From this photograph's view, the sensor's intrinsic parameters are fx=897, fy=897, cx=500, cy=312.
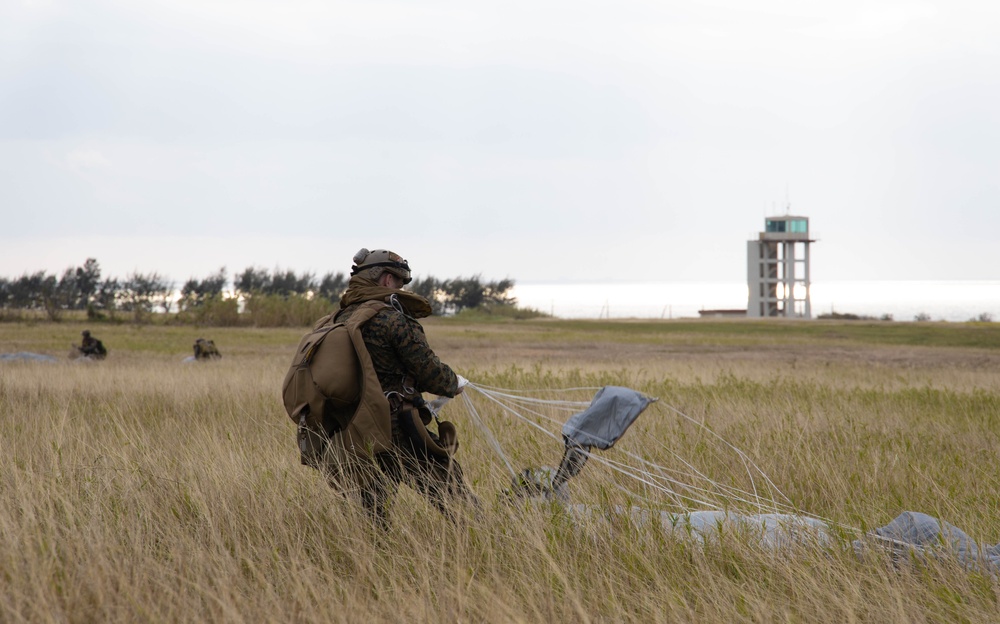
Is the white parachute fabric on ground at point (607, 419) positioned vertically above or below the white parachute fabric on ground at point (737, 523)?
above

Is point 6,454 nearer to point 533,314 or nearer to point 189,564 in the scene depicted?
point 189,564

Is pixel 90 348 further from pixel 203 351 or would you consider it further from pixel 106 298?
pixel 106 298

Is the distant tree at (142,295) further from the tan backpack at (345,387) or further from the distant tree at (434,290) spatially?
the tan backpack at (345,387)

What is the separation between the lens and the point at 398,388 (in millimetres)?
4883

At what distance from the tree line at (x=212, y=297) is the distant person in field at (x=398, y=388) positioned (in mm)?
32392

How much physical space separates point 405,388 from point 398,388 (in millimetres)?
39

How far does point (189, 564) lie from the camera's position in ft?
13.9

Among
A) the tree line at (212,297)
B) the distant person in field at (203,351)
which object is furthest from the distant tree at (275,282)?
the distant person in field at (203,351)

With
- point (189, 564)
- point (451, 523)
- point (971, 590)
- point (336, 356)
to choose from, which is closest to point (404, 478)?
point (451, 523)

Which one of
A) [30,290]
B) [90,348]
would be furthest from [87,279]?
[90,348]

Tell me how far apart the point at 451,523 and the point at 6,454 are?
3634 mm

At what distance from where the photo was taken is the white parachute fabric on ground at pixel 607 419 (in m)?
5.10

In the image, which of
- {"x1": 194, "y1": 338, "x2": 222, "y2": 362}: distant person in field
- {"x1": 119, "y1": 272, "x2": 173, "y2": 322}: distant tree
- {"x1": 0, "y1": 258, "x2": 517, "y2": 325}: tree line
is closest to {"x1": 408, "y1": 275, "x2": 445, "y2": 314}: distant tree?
{"x1": 0, "y1": 258, "x2": 517, "y2": 325}: tree line

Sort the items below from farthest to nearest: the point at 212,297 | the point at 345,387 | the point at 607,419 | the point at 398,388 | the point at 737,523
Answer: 1. the point at 212,297
2. the point at 607,419
3. the point at 737,523
4. the point at 398,388
5. the point at 345,387
